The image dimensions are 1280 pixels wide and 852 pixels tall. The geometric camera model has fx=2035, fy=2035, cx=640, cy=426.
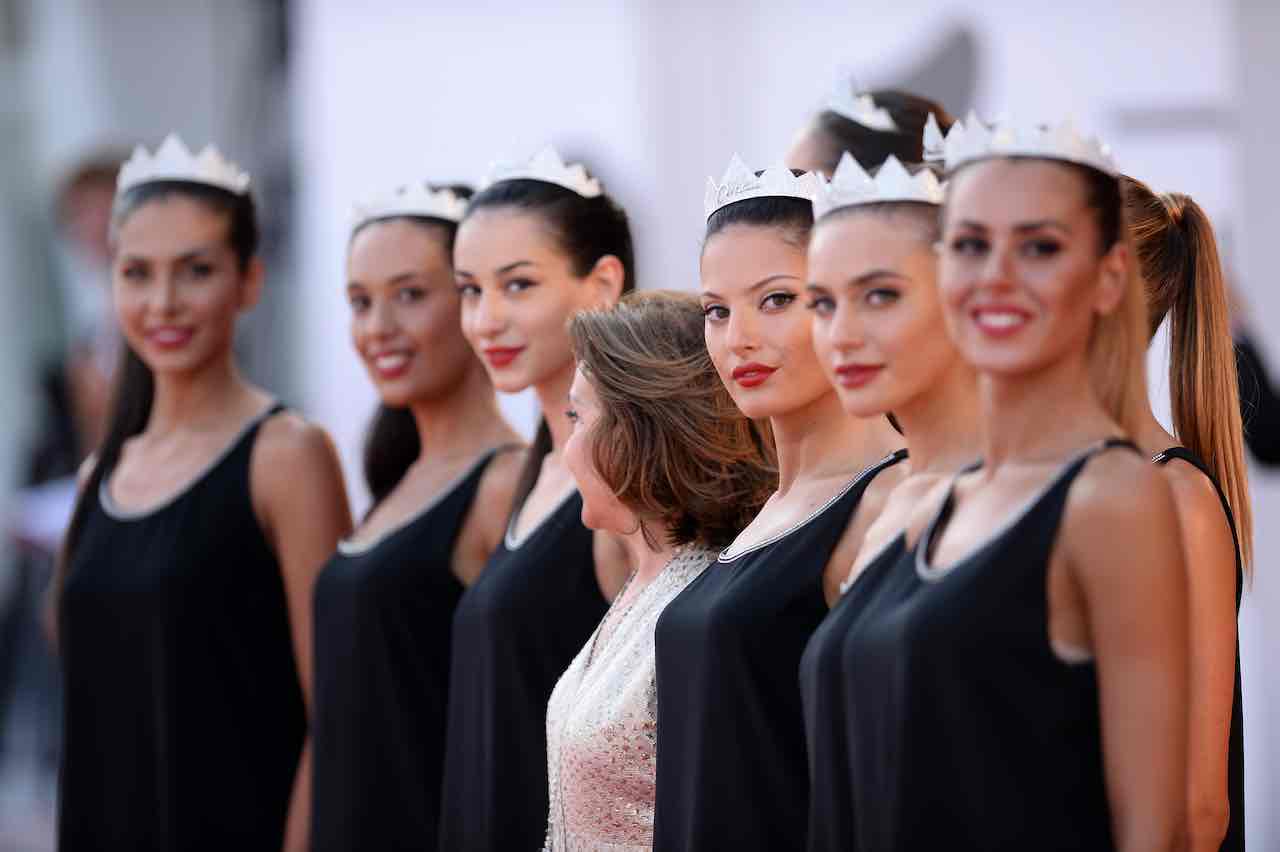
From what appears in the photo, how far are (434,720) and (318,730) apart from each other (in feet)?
0.70

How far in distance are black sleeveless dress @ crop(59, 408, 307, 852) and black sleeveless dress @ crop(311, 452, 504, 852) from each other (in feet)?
0.84

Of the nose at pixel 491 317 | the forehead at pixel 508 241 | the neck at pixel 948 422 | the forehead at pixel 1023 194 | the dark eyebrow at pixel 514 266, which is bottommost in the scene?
the neck at pixel 948 422

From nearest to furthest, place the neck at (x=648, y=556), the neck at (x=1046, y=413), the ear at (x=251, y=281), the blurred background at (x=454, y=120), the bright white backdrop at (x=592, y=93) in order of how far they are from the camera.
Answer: the neck at (x=1046, y=413) < the neck at (x=648, y=556) < the ear at (x=251, y=281) < the blurred background at (x=454, y=120) < the bright white backdrop at (x=592, y=93)

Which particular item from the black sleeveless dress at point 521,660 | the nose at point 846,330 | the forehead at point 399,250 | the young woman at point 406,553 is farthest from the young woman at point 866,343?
the forehead at point 399,250

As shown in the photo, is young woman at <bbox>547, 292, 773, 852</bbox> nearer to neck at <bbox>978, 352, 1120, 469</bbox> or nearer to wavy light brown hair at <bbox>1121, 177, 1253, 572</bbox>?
wavy light brown hair at <bbox>1121, 177, 1253, 572</bbox>

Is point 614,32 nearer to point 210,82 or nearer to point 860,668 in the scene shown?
point 210,82

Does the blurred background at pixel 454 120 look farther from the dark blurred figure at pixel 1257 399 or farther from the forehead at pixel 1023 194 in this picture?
the forehead at pixel 1023 194

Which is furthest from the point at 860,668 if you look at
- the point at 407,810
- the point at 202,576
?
the point at 202,576

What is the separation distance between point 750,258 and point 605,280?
0.78 m

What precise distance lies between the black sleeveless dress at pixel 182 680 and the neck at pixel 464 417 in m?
0.37

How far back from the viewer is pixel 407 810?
134 inches

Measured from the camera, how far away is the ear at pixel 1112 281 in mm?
2023

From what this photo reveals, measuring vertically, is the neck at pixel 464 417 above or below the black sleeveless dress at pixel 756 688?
above

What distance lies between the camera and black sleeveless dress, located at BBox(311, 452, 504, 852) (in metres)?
3.37
